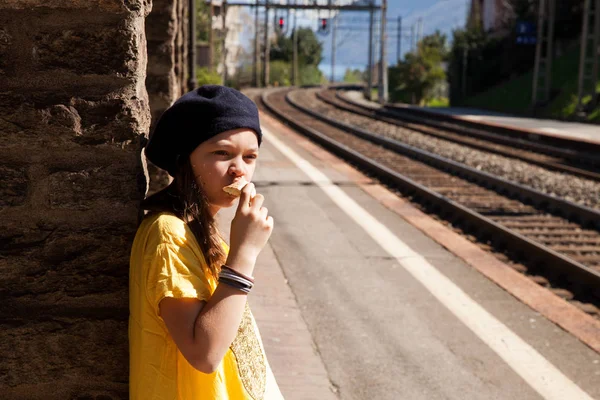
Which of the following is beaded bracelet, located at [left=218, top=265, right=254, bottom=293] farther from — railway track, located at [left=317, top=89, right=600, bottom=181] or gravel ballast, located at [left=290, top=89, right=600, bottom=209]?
railway track, located at [left=317, top=89, right=600, bottom=181]

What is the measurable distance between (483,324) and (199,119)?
3.79 metres

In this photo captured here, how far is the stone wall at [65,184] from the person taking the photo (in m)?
2.11

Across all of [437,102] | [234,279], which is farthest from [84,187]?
[437,102]

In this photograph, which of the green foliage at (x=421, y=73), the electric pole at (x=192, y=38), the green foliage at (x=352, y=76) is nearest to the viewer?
the electric pole at (x=192, y=38)

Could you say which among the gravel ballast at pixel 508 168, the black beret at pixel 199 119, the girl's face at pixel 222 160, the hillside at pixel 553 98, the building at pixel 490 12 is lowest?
the gravel ballast at pixel 508 168

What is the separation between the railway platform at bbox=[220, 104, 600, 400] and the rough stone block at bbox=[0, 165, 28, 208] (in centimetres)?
215

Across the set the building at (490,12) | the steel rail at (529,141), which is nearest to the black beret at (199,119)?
the steel rail at (529,141)

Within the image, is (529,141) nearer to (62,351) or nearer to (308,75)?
(62,351)

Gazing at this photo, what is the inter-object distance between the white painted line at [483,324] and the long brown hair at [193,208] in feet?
9.12

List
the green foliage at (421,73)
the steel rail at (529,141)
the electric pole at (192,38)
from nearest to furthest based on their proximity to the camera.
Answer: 1. the electric pole at (192,38)
2. the steel rail at (529,141)
3. the green foliage at (421,73)

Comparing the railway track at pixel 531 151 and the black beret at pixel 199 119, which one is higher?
the black beret at pixel 199 119

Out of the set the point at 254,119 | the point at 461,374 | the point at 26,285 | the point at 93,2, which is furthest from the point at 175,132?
the point at 461,374

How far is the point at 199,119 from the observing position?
196 centimetres

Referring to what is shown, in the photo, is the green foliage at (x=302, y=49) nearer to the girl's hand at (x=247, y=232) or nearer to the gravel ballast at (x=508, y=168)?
the gravel ballast at (x=508, y=168)
